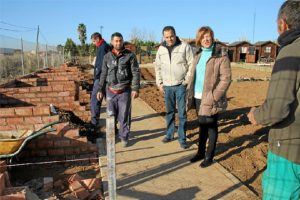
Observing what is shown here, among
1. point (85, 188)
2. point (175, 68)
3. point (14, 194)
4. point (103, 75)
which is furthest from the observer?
point (103, 75)

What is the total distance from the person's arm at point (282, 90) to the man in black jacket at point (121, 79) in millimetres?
3647

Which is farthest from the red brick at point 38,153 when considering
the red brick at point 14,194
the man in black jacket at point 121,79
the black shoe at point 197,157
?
the black shoe at point 197,157

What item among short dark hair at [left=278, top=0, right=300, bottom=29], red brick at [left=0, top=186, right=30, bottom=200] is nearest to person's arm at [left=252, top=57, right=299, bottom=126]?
short dark hair at [left=278, top=0, right=300, bottom=29]

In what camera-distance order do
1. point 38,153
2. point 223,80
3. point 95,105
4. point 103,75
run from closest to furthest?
point 223,80, point 38,153, point 103,75, point 95,105

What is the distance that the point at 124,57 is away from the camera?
5762mm

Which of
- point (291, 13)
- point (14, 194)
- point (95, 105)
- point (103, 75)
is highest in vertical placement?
point (291, 13)

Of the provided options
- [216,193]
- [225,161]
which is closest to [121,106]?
[225,161]

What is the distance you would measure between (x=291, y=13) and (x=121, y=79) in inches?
149

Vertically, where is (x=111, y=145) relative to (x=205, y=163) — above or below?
above

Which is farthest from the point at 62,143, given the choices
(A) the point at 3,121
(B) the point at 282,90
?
(B) the point at 282,90

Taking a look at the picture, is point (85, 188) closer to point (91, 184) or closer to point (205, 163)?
point (91, 184)

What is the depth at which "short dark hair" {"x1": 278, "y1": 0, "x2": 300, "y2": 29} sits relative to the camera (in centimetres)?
229

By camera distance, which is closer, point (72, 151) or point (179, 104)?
point (72, 151)

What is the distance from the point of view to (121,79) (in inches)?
228
